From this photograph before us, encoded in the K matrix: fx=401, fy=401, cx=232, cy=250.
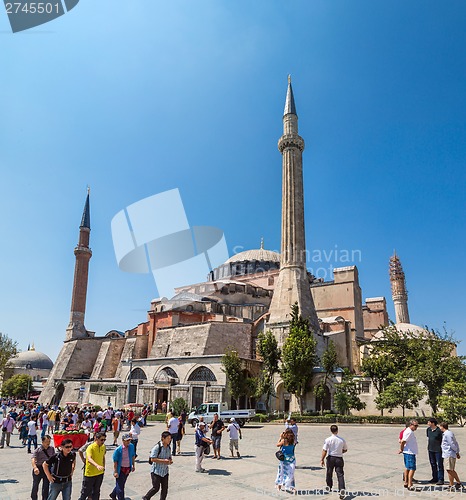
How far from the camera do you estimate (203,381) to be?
27.6m

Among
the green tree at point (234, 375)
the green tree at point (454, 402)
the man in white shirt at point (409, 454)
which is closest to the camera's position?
the man in white shirt at point (409, 454)

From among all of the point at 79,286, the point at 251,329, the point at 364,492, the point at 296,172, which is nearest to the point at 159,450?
the point at 364,492

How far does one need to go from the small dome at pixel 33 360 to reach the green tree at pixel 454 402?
68814 millimetres

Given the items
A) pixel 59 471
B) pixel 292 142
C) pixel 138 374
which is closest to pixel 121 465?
pixel 59 471

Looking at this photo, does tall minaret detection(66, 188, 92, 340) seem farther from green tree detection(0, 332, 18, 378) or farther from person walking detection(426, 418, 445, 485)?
person walking detection(426, 418, 445, 485)

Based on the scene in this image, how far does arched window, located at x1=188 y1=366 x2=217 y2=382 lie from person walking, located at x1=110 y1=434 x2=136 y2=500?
22156 millimetres

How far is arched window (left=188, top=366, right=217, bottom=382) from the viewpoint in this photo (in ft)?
91.3

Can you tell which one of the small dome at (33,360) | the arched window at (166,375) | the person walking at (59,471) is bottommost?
the person walking at (59,471)

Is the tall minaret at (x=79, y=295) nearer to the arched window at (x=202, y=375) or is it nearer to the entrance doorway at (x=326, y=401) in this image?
the arched window at (x=202, y=375)

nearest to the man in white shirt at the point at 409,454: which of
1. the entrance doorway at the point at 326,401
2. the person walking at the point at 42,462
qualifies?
the person walking at the point at 42,462

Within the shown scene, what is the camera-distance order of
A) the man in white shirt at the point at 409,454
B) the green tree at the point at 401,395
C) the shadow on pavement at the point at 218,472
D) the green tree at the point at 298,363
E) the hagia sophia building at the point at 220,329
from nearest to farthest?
the man in white shirt at the point at 409,454, the shadow on pavement at the point at 218,472, the green tree at the point at 401,395, the green tree at the point at 298,363, the hagia sophia building at the point at 220,329

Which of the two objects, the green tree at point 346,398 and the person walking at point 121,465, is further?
the green tree at point 346,398

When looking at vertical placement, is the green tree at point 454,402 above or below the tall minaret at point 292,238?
below

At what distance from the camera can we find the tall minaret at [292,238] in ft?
95.2
